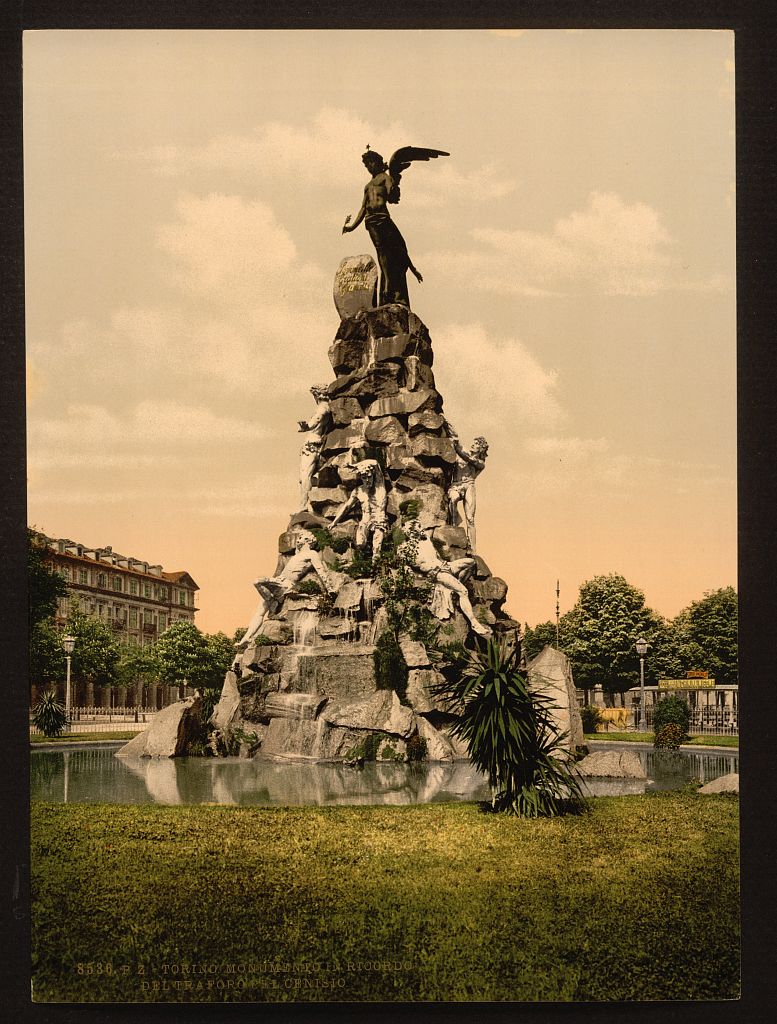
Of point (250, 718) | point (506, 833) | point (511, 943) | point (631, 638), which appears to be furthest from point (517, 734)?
point (250, 718)

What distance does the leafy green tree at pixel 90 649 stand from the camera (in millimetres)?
17469

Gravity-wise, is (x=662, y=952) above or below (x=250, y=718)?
below

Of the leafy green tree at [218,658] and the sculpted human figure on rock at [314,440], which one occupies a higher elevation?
the sculpted human figure on rock at [314,440]

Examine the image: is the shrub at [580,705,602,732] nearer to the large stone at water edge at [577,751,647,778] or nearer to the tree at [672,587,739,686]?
the tree at [672,587,739,686]

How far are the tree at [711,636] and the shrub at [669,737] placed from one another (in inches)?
33.2

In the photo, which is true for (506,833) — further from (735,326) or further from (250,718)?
(250,718)

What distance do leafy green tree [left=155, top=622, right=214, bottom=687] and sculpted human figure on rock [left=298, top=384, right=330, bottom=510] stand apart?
2924mm

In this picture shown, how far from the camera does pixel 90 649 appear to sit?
58.3ft

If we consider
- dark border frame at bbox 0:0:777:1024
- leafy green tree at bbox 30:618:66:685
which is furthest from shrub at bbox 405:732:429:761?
dark border frame at bbox 0:0:777:1024

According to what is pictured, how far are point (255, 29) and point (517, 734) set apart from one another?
794 cm

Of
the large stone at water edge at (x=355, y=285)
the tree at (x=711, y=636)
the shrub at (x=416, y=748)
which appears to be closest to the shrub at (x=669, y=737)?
the tree at (x=711, y=636)

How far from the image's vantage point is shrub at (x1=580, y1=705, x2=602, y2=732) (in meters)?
19.5

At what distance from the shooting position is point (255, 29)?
41.1ft

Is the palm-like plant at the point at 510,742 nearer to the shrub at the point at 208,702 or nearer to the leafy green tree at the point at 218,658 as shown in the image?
the shrub at the point at 208,702
